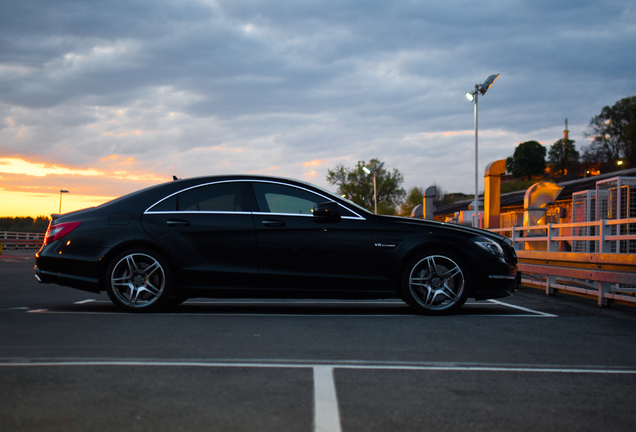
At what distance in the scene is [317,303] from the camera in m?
8.30

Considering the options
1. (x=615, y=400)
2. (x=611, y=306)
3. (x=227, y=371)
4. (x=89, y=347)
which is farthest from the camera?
(x=611, y=306)

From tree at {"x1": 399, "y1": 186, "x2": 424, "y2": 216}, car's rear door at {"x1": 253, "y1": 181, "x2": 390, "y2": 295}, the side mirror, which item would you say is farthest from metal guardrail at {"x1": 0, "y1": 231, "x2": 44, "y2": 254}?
tree at {"x1": 399, "y1": 186, "x2": 424, "y2": 216}

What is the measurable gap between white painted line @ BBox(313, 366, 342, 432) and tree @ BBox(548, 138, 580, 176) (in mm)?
108704

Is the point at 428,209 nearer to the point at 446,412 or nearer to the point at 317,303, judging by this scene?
the point at 317,303

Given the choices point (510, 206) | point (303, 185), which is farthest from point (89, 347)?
point (510, 206)

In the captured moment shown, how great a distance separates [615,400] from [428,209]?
110ft

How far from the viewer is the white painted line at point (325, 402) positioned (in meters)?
2.83

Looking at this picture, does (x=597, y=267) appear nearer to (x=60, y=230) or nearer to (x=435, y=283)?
(x=435, y=283)

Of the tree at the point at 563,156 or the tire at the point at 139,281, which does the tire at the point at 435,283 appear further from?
the tree at the point at 563,156

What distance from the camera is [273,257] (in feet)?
22.1

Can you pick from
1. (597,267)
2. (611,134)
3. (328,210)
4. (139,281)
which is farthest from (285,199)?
(611,134)

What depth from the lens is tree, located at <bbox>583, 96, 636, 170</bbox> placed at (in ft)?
277

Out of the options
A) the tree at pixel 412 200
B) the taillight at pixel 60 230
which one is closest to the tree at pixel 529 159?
the tree at pixel 412 200

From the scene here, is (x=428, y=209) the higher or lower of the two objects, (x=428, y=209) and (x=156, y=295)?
the higher
